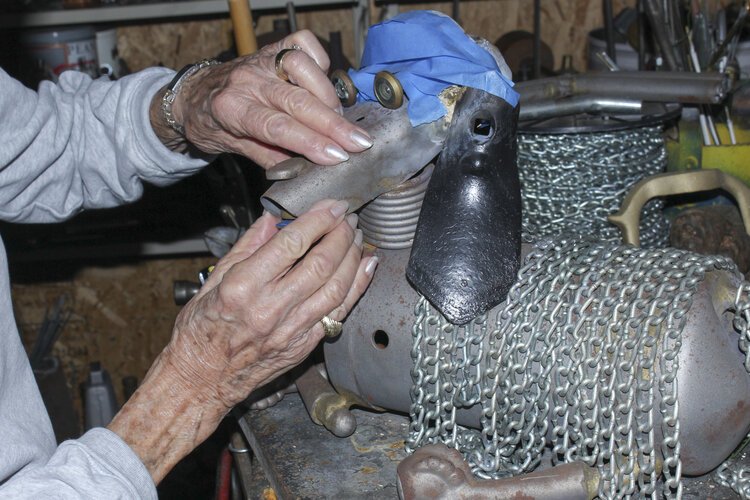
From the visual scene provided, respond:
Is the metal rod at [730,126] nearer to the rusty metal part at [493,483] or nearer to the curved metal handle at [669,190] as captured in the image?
the curved metal handle at [669,190]

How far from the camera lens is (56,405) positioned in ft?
7.55

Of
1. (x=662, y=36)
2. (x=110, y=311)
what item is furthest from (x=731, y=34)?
(x=110, y=311)

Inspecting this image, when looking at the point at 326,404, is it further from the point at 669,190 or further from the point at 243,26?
the point at 243,26

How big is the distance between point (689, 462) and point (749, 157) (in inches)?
23.0

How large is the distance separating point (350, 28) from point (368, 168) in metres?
1.64

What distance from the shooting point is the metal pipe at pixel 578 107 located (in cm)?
114

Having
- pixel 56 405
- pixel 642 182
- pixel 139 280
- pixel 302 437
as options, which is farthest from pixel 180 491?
pixel 642 182

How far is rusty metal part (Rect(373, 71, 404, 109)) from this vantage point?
0.82 meters

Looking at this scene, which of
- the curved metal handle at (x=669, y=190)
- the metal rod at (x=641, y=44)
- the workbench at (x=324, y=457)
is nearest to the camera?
the workbench at (x=324, y=457)

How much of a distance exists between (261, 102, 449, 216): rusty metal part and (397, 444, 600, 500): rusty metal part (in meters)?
0.27

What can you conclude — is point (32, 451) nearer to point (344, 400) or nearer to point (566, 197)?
point (344, 400)

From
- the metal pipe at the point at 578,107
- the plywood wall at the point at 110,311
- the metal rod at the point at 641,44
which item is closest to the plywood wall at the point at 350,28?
the plywood wall at the point at 110,311

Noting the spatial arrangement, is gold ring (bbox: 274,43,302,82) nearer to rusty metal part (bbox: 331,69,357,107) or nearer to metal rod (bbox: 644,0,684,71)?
rusty metal part (bbox: 331,69,357,107)

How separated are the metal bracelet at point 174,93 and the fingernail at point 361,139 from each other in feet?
1.16
